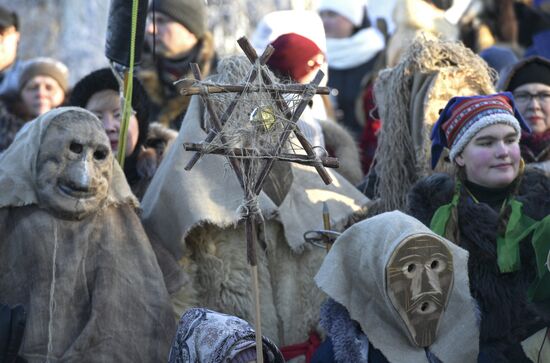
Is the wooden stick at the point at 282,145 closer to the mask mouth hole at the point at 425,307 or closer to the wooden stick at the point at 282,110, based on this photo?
the wooden stick at the point at 282,110

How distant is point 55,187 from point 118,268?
43cm

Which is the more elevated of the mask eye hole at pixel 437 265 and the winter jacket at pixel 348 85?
the mask eye hole at pixel 437 265

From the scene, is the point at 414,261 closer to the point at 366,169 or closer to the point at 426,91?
the point at 426,91

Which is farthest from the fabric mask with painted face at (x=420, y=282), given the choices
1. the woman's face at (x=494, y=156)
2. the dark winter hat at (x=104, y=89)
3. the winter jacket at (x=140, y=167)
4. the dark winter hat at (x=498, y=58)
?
the dark winter hat at (x=498, y=58)

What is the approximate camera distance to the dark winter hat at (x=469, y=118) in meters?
5.47

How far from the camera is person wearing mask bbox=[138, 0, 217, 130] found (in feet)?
25.4

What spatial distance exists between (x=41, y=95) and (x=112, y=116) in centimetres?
104

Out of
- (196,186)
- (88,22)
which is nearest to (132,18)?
(196,186)

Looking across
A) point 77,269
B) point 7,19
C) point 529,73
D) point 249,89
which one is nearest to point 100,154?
point 77,269

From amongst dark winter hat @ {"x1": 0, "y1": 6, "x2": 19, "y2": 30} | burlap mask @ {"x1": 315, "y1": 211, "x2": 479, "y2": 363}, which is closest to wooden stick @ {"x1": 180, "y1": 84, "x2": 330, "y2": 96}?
burlap mask @ {"x1": 315, "y1": 211, "x2": 479, "y2": 363}

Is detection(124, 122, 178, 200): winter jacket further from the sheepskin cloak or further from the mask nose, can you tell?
the mask nose

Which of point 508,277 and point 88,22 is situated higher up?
point 508,277

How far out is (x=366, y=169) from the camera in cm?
761

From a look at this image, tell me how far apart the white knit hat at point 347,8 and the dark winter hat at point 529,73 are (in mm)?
3193
